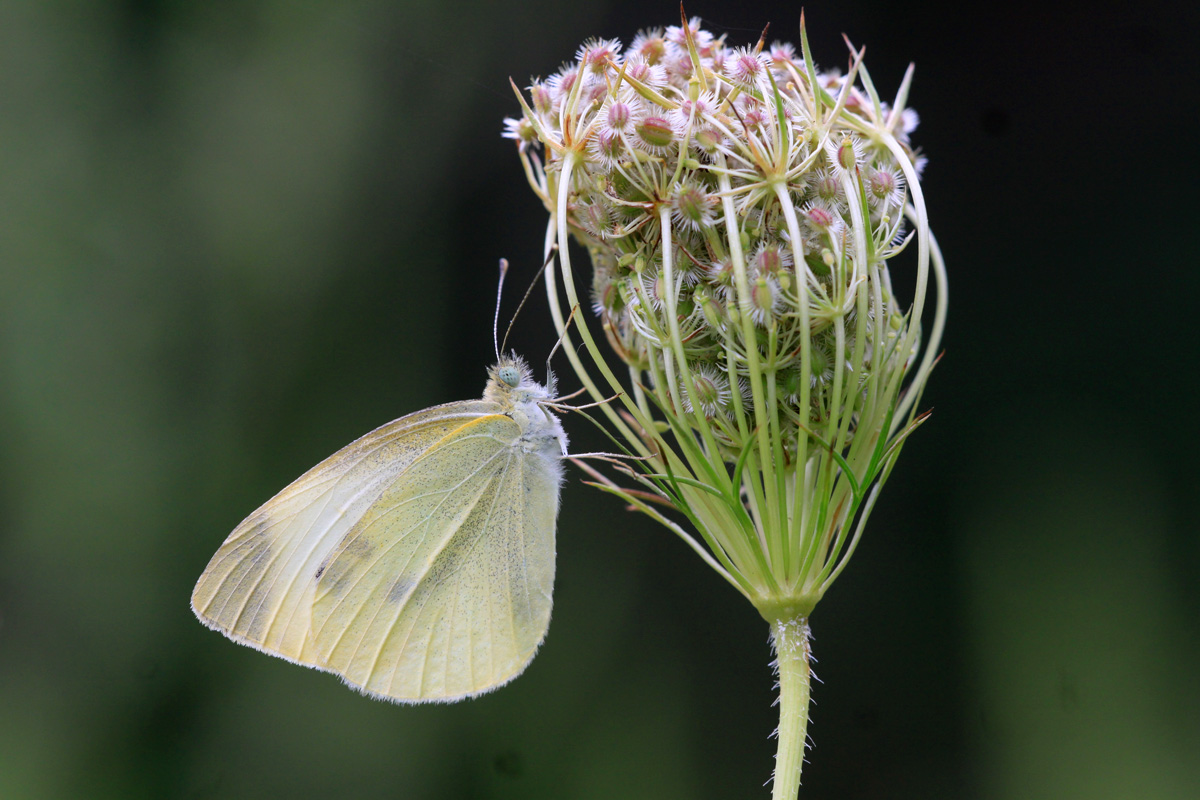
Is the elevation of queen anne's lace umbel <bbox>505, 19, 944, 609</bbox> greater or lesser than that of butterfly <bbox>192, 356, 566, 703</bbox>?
greater

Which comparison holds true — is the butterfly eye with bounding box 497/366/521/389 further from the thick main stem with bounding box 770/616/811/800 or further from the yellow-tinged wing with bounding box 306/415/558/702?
the thick main stem with bounding box 770/616/811/800

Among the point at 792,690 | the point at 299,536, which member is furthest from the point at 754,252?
the point at 299,536

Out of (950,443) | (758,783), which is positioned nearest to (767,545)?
(950,443)

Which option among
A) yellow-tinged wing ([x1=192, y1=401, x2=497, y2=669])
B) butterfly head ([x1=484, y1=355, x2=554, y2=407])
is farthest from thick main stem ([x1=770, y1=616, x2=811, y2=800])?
yellow-tinged wing ([x1=192, y1=401, x2=497, y2=669])

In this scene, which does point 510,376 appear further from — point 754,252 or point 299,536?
point 754,252

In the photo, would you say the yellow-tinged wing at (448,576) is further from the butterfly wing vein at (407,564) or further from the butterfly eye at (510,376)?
the butterfly eye at (510,376)

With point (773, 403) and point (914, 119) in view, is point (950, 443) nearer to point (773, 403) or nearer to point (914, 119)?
point (914, 119)
